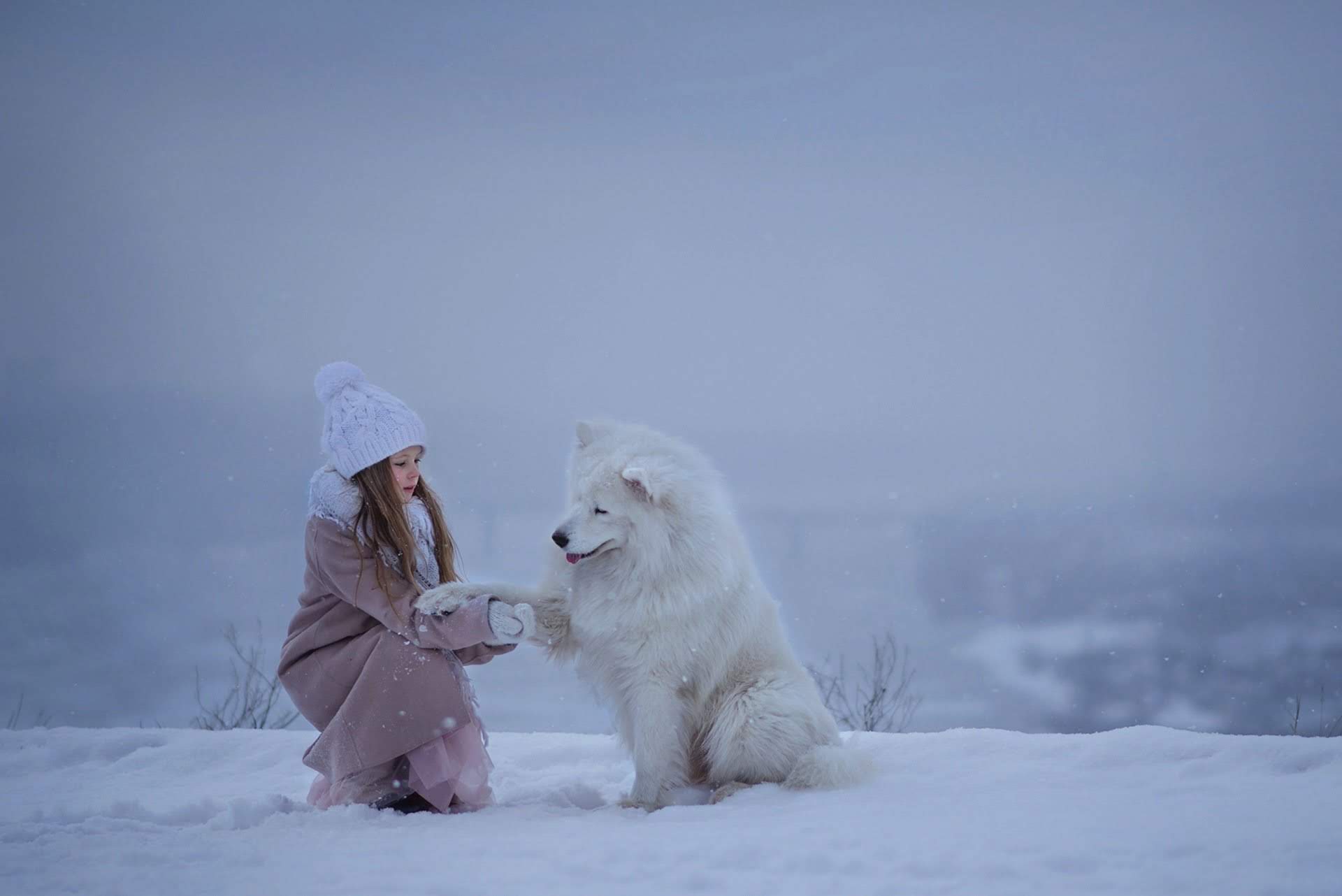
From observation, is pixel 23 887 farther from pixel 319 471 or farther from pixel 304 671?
pixel 319 471

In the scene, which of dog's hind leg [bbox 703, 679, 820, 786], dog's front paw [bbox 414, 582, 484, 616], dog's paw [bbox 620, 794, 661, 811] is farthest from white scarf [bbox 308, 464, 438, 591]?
dog's hind leg [bbox 703, 679, 820, 786]

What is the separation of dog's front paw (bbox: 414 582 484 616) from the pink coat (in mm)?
31

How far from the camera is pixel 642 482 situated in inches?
147

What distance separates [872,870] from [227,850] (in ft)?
6.52

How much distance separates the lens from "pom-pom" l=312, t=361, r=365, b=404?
3963 millimetres

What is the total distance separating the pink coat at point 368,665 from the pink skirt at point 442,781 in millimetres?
47

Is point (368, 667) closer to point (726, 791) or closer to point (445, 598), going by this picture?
point (445, 598)

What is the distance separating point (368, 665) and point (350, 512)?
1.99 ft

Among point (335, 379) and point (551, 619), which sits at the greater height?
point (335, 379)

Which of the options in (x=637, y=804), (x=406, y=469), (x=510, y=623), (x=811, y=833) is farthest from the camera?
(x=406, y=469)

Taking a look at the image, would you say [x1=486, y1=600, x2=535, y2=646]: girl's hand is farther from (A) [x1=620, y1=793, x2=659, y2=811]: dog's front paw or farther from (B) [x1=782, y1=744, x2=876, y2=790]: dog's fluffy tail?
(B) [x1=782, y1=744, x2=876, y2=790]: dog's fluffy tail

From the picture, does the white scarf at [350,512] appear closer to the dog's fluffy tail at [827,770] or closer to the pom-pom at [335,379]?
the pom-pom at [335,379]

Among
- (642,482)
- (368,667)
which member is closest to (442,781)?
(368,667)

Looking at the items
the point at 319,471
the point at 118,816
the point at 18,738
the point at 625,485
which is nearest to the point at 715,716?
the point at 625,485
